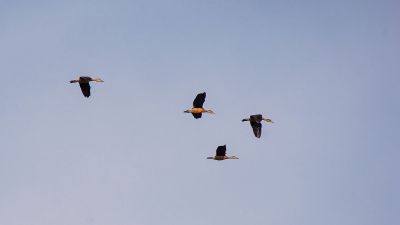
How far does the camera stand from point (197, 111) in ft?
262

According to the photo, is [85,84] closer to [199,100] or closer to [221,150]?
[199,100]

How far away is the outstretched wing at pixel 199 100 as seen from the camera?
256ft

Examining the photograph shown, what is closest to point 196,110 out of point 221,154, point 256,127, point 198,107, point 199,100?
point 198,107

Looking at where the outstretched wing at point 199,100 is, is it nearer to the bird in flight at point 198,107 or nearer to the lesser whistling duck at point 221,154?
the bird in flight at point 198,107

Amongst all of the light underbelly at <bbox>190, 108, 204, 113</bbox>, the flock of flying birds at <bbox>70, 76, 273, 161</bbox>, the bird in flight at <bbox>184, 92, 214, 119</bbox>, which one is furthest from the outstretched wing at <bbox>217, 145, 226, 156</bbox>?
the light underbelly at <bbox>190, 108, 204, 113</bbox>

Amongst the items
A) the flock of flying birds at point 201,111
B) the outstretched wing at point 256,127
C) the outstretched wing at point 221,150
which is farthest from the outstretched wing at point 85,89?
the outstretched wing at point 256,127

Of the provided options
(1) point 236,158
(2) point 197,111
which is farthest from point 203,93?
(1) point 236,158

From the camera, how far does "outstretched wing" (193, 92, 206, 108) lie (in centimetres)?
7799

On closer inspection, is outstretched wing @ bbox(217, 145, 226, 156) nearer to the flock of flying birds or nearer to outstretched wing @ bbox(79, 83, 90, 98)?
the flock of flying birds

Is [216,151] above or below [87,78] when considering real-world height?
below

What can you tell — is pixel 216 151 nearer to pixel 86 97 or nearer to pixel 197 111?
pixel 197 111

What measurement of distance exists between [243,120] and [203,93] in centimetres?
603

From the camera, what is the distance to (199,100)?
258 feet

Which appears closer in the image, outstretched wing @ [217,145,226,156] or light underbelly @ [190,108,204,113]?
light underbelly @ [190,108,204,113]
